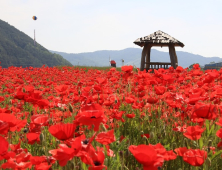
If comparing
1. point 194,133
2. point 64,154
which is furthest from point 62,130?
point 194,133

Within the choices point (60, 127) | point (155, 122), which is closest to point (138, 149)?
point (60, 127)

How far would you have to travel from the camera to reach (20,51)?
329ft

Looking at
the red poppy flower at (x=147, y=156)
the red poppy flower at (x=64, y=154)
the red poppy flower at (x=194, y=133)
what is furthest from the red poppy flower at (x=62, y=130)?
the red poppy flower at (x=194, y=133)

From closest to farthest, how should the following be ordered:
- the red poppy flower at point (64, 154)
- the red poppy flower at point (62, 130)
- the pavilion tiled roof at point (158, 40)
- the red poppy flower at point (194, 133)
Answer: the red poppy flower at point (64, 154) → the red poppy flower at point (62, 130) → the red poppy flower at point (194, 133) → the pavilion tiled roof at point (158, 40)

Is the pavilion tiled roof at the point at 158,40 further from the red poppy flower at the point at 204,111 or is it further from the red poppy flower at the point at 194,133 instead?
the red poppy flower at the point at 194,133

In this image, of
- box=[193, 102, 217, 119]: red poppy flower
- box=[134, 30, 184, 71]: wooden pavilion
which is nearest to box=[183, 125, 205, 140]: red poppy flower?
box=[193, 102, 217, 119]: red poppy flower

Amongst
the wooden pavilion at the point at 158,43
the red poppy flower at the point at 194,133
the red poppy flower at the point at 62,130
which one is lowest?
the red poppy flower at the point at 194,133

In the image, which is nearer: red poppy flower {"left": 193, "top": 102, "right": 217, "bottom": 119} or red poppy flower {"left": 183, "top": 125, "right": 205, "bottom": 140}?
red poppy flower {"left": 183, "top": 125, "right": 205, "bottom": 140}

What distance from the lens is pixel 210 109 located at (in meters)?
1.68

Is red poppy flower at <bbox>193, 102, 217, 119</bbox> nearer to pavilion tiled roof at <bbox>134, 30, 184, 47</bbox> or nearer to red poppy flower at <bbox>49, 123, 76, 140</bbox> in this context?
red poppy flower at <bbox>49, 123, 76, 140</bbox>

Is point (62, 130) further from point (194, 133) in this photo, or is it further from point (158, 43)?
point (158, 43)

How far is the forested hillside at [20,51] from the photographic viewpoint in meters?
93.4

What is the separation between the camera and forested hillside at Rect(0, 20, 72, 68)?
306 ft

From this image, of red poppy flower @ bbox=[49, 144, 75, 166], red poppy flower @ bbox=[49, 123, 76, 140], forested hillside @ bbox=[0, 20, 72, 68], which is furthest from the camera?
forested hillside @ bbox=[0, 20, 72, 68]
